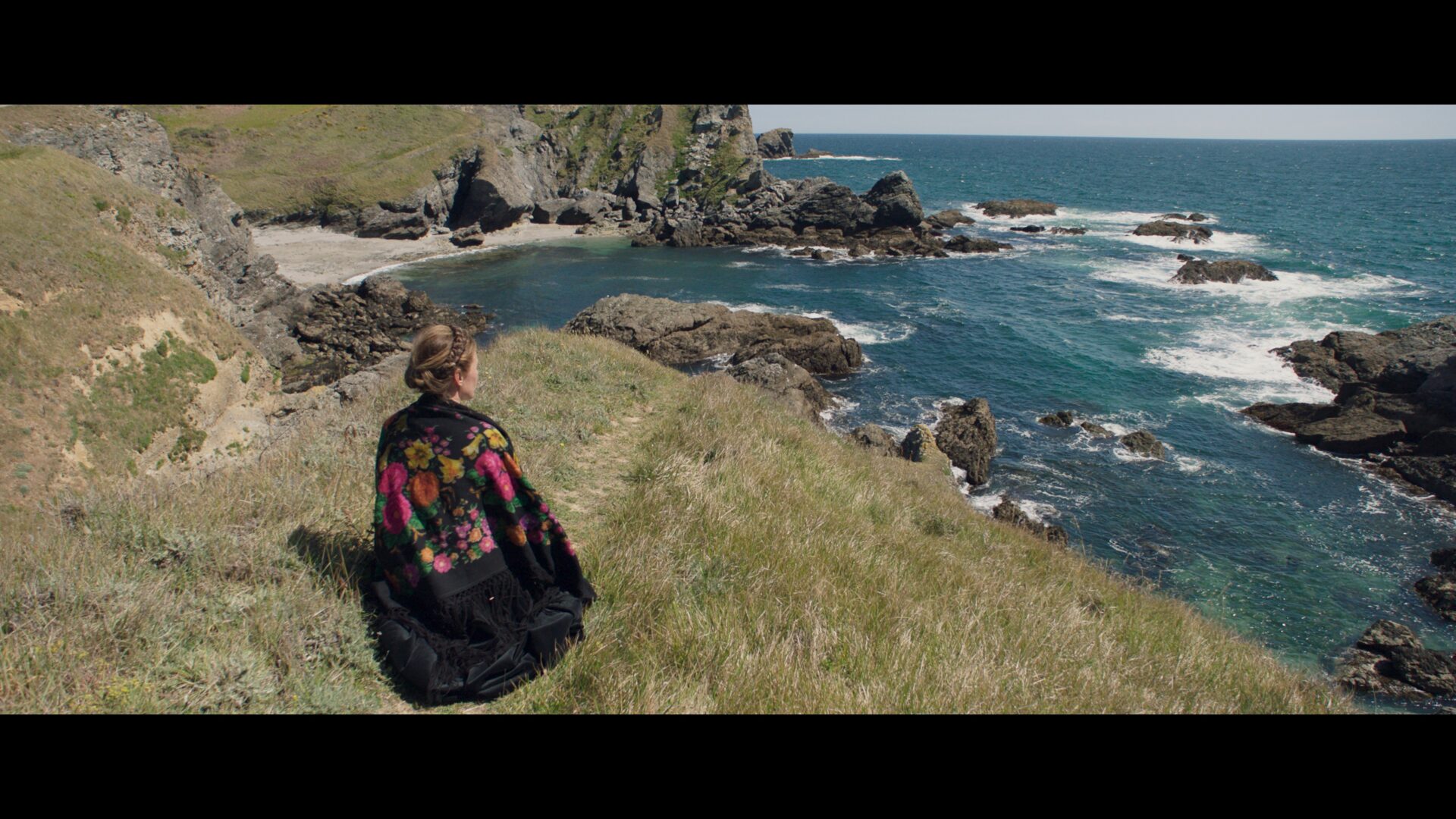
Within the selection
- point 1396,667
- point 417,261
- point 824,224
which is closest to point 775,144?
point 824,224

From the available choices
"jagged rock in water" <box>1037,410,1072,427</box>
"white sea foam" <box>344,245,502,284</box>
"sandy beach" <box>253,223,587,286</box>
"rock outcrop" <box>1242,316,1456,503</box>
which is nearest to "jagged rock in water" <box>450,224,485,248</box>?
"sandy beach" <box>253,223,587,286</box>

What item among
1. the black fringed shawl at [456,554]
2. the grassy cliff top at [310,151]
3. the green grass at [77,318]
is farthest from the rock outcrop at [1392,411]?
the grassy cliff top at [310,151]

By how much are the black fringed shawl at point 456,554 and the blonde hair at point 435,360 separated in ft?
0.42

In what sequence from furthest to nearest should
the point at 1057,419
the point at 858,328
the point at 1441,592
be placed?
the point at 858,328
the point at 1057,419
the point at 1441,592

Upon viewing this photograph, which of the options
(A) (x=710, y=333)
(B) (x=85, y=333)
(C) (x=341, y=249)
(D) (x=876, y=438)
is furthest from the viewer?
(C) (x=341, y=249)

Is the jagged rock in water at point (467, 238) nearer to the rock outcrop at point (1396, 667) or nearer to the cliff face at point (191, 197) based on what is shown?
the cliff face at point (191, 197)

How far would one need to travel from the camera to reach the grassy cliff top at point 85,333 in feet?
48.6

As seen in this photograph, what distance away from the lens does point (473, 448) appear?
4504 mm

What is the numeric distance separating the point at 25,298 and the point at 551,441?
16.1 meters

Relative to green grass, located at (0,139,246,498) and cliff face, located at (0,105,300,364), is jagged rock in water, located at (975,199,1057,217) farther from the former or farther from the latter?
green grass, located at (0,139,246,498)

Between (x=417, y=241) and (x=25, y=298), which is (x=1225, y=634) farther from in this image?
(x=417, y=241)

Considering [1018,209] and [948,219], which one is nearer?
[948,219]

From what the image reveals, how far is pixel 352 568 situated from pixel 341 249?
200 feet

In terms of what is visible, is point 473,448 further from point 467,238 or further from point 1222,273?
point 467,238
